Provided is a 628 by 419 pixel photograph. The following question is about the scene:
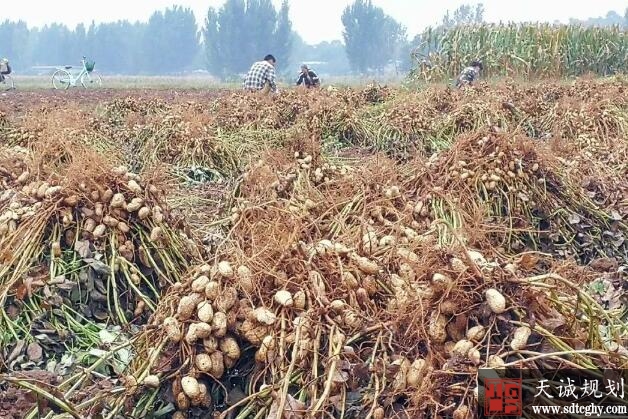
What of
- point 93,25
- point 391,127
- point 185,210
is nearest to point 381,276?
point 185,210

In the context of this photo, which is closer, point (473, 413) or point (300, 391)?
point (473, 413)

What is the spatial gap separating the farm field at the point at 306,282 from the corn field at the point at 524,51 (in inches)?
395

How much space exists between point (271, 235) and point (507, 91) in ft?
21.7

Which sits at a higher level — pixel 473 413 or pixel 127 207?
pixel 127 207

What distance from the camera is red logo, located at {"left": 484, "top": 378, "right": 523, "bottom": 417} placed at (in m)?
1.65

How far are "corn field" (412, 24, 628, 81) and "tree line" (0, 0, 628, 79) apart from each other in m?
39.6

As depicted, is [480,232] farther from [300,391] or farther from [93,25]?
[93,25]

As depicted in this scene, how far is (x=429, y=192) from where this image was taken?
11.7 feet

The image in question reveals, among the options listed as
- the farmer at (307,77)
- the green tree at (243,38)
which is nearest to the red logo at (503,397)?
the farmer at (307,77)

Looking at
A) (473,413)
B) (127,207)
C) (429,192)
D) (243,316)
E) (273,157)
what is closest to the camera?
(473,413)

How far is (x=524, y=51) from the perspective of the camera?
14.8 m

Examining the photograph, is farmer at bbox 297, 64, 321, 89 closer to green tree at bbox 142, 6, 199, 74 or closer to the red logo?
the red logo

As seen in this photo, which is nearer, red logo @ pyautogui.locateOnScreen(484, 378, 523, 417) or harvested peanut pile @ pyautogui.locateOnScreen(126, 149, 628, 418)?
red logo @ pyautogui.locateOnScreen(484, 378, 523, 417)

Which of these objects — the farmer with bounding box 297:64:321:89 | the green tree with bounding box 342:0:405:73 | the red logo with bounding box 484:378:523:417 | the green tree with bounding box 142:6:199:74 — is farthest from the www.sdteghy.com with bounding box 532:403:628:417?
the green tree with bounding box 142:6:199:74
